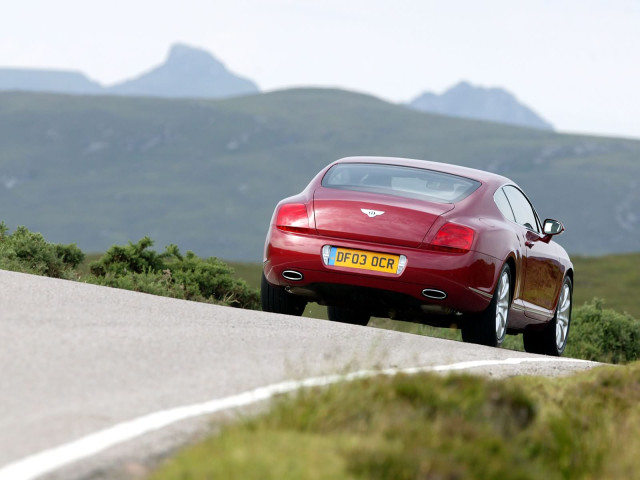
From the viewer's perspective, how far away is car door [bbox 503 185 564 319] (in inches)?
461

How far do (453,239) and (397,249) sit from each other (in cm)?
50

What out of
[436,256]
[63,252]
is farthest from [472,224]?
[63,252]

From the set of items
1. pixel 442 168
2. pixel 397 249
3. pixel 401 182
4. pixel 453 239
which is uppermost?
pixel 442 168

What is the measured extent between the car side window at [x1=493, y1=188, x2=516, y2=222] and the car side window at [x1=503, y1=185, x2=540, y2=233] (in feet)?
0.41

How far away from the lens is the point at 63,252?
1602cm

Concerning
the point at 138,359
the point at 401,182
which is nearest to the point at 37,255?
the point at 401,182

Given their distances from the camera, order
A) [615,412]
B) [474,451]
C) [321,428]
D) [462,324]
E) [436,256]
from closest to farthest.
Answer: [474,451] < [321,428] < [615,412] < [436,256] < [462,324]

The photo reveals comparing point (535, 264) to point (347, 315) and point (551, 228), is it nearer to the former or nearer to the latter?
point (551, 228)

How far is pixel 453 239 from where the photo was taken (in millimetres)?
10203

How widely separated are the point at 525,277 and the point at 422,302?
1.79m

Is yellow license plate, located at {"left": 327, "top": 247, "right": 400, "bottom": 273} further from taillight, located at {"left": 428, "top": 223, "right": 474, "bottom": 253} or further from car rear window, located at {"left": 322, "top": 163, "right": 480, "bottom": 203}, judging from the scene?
car rear window, located at {"left": 322, "top": 163, "right": 480, "bottom": 203}

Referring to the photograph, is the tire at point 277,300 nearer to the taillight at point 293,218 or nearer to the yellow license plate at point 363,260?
the taillight at point 293,218

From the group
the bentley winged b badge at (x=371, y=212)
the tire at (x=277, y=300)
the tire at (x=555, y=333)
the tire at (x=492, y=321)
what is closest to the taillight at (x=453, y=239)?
the bentley winged b badge at (x=371, y=212)

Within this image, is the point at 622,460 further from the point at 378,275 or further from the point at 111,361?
the point at 378,275
